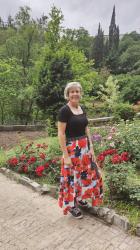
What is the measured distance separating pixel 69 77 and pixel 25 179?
18.4 feet

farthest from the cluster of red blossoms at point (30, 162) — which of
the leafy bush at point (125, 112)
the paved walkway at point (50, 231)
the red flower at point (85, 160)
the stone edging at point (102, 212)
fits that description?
the leafy bush at point (125, 112)

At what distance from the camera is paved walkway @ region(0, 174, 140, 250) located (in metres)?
2.86

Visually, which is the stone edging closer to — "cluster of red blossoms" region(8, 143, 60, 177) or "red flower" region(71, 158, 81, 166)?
"cluster of red blossoms" region(8, 143, 60, 177)

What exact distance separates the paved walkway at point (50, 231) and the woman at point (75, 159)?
0.24m

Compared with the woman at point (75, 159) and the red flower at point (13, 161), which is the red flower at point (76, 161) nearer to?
the woman at point (75, 159)

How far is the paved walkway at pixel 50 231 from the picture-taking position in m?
2.86

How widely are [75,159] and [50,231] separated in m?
0.97

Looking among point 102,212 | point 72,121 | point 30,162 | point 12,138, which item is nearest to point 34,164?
point 30,162

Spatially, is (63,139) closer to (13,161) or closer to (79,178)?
(79,178)

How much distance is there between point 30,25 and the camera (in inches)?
582

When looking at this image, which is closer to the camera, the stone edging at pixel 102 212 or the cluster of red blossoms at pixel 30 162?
the stone edging at pixel 102 212

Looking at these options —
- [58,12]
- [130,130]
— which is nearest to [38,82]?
[58,12]

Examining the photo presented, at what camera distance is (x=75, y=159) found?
10.6 ft

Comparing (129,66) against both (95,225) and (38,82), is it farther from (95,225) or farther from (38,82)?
(95,225)
